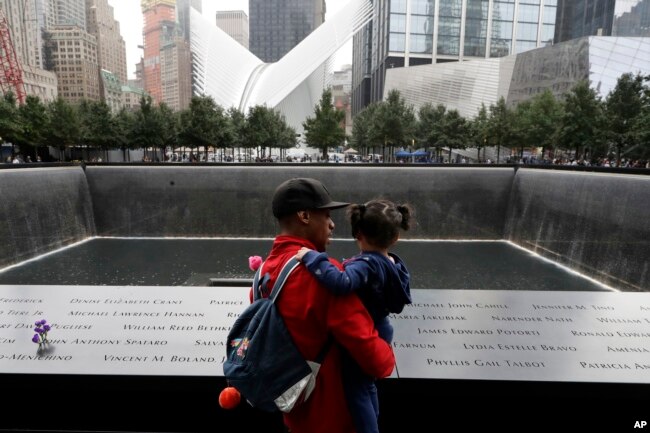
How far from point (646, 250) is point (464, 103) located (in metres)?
38.6

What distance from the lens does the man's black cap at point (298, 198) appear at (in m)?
1.56

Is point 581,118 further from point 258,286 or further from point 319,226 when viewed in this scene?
point 258,286

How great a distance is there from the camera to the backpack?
58.1 inches

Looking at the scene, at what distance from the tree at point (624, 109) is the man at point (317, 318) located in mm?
23417

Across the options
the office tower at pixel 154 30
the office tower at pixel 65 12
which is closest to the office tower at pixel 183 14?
the office tower at pixel 154 30

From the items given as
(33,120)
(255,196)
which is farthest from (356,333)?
(33,120)

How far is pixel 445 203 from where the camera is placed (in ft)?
50.4

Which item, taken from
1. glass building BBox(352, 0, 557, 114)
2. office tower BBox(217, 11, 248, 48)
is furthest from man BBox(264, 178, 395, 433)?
office tower BBox(217, 11, 248, 48)

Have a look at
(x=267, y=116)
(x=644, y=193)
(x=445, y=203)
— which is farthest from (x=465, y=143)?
(x=644, y=193)

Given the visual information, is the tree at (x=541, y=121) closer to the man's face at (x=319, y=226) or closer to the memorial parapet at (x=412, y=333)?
the memorial parapet at (x=412, y=333)

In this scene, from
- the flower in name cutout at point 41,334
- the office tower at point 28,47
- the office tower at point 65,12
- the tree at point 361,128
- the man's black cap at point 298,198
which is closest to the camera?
the man's black cap at point 298,198

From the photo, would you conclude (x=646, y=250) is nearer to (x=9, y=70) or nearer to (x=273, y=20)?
(x=9, y=70)

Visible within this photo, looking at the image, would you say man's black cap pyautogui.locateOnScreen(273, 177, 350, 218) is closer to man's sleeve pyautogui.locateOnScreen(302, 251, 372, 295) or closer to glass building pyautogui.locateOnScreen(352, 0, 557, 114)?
man's sleeve pyautogui.locateOnScreen(302, 251, 372, 295)

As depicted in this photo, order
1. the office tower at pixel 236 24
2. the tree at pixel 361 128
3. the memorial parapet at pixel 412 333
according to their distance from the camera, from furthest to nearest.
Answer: the office tower at pixel 236 24
the tree at pixel 361 128
the memorial parapet at pixel 412 333
